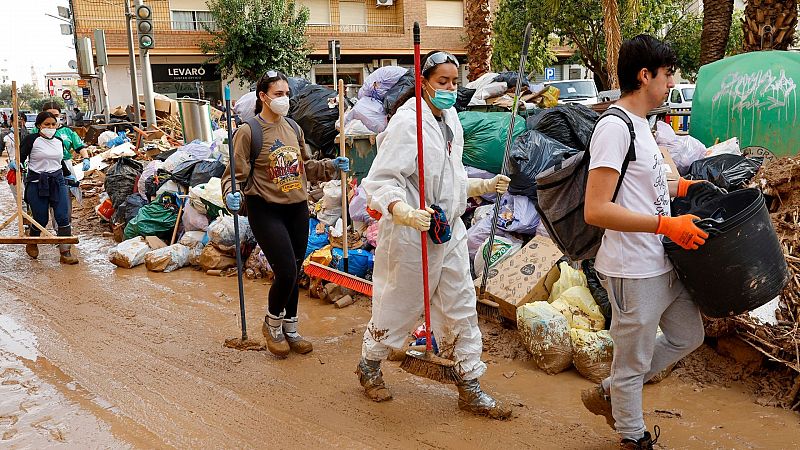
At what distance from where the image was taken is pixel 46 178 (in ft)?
23.6

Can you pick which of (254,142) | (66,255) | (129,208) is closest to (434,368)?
(254,142)

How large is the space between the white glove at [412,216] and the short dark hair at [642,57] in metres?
0.98

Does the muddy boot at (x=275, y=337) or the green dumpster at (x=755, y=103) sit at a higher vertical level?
the green dumpster at (x=755, y=103)

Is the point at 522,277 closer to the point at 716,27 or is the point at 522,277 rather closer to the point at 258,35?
the point at 716,27

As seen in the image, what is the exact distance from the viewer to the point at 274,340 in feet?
13.5

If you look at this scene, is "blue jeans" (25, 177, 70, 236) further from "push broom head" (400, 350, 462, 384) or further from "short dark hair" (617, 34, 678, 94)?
"short dark hair" (617, 34, 678, 94)

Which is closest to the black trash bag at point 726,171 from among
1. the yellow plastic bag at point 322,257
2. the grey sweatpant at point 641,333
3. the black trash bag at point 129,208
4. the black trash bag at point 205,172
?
the grey sweatpant at point 641,333

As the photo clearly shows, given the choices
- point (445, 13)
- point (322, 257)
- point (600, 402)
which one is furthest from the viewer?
point (445, 13)

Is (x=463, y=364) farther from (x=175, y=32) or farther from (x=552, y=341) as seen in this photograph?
(x=175, y=32)

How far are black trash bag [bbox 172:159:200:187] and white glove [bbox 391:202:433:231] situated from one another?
527 cm

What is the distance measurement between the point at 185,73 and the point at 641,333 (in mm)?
28615

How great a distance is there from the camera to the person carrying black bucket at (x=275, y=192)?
157 inches

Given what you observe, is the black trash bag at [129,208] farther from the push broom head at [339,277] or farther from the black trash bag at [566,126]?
the black trash bag at [566,126]

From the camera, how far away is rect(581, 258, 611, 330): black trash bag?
3947mm
